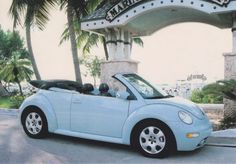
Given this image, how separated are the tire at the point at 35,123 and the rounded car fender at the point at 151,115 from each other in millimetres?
1983

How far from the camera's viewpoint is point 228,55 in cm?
1128

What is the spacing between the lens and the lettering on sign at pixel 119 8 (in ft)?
39.7

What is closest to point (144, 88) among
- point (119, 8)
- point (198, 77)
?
point (119, 8)

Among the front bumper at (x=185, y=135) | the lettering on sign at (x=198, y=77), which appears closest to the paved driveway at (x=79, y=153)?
the front bumper at (x=185, y=135)

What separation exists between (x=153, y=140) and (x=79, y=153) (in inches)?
54.6

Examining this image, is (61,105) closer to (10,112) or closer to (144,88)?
(144,88)

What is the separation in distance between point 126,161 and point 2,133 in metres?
3.80

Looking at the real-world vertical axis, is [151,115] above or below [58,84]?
below

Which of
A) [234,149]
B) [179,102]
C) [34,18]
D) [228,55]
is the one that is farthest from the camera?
[34,18]

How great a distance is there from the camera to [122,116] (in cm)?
659

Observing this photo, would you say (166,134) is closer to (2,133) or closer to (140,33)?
(2,133)

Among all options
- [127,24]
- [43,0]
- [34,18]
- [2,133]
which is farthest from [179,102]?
[34,18]

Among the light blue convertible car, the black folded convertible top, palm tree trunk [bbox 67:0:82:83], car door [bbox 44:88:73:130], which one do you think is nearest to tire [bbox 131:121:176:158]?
the light blue convertible car

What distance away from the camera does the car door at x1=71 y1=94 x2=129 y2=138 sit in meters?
6.63
